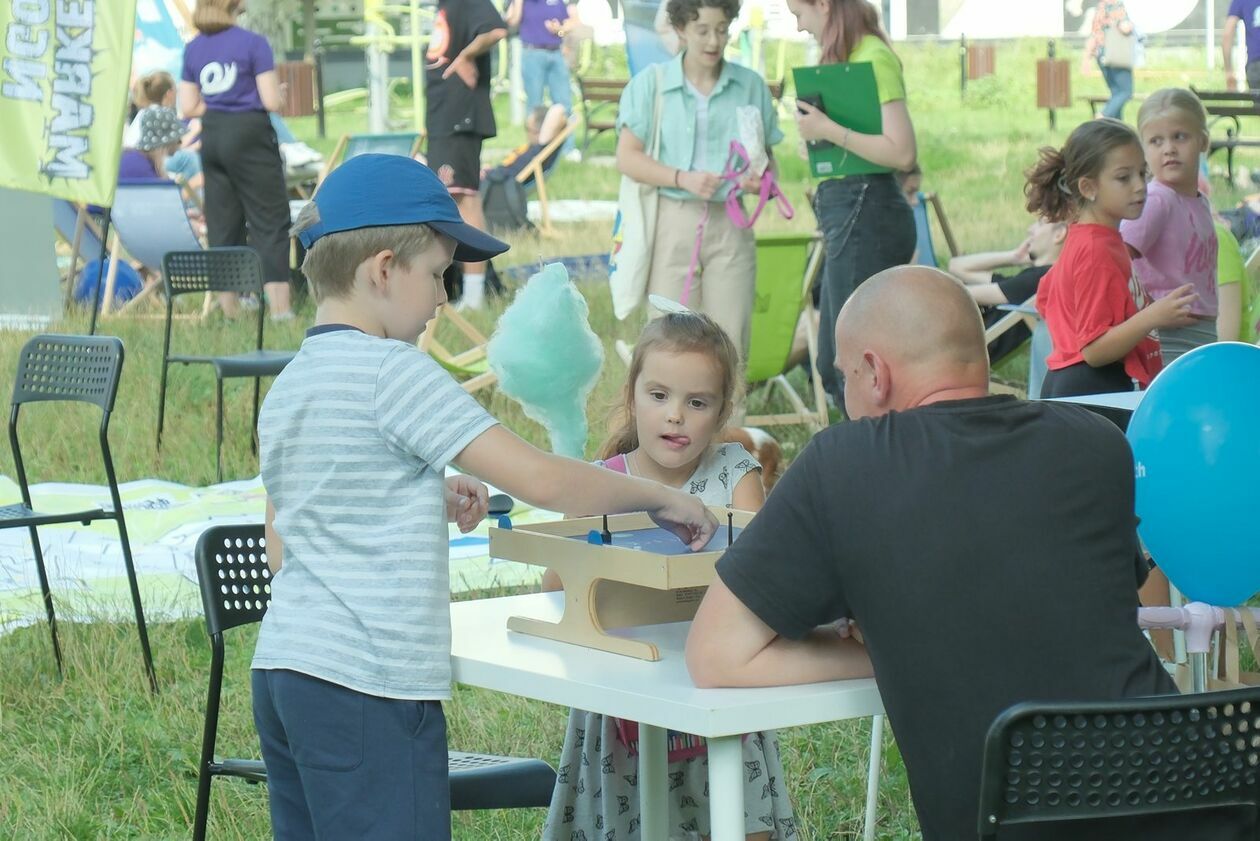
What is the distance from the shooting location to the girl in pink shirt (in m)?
5.02

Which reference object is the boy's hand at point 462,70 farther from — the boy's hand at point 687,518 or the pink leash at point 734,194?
the boy's hand at point 687,518

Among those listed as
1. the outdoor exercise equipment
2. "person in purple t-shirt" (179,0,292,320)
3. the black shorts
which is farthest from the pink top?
the outdoor exercise equipment

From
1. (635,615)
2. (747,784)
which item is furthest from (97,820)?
(635,615)

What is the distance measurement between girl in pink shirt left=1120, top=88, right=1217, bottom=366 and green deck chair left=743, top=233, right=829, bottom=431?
2.36 m

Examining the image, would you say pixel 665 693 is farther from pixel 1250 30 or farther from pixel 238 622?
pixel 1250 30

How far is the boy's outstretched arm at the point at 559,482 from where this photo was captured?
2107 millimetres

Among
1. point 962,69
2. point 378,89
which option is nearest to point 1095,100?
point 962,69

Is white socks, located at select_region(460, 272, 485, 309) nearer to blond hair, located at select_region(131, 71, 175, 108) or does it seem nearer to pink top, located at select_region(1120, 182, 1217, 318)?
blond hair, located at select_region(131, 71, 175, 108)

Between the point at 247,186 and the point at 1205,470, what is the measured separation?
7.23m

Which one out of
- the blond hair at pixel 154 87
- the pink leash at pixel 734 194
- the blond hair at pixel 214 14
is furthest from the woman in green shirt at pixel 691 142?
the blond hair at pixel 154 87

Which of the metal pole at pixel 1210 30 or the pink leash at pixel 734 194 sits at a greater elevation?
the metal pole at pixel 1210 30

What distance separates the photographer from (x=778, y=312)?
741cm

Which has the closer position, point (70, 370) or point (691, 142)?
point (70, 370)

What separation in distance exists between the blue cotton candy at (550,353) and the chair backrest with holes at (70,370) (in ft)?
5.76
